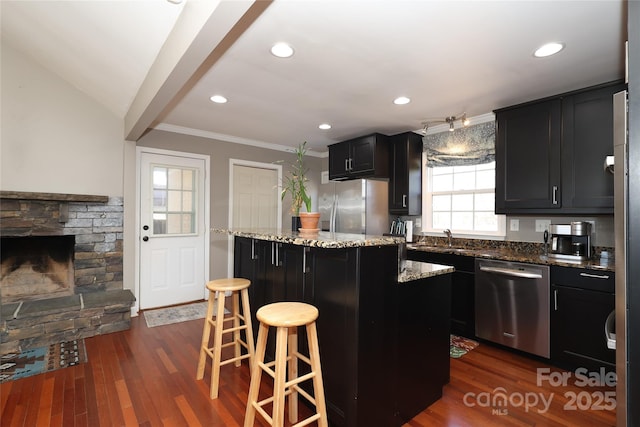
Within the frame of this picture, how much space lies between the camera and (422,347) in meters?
1.93

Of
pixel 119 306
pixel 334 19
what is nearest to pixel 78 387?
pixel 119 306

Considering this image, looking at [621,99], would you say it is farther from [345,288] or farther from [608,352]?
[608,352]

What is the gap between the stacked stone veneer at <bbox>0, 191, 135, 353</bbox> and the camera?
278cm

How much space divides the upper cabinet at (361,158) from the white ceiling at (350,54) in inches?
24.0

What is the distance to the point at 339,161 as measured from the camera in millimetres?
4605

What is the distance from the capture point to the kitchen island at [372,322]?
161 cm

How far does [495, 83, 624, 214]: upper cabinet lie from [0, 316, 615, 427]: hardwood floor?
1.46m

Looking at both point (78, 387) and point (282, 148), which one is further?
point (282, 148)

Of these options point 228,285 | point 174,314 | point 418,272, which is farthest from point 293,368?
point 174,314

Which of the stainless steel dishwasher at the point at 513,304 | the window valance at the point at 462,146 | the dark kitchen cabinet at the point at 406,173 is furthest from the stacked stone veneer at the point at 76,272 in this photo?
the window valance at the point at 462,146

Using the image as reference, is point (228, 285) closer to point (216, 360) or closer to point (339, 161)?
point (216, 360)

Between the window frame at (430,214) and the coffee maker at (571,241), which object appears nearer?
the coffee maker at (571,241)

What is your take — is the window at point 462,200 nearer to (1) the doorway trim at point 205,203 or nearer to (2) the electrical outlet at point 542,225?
(2) the electrical outlet at point 542,225

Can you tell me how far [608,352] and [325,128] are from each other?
3449 millimetres
